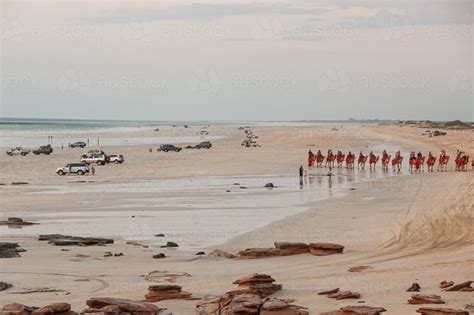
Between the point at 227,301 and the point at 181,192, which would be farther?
the point at 181,192

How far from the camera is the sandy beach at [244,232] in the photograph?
1570cm

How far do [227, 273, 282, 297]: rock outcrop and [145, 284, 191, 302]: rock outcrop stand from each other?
100cm

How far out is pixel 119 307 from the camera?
12680 millimetres

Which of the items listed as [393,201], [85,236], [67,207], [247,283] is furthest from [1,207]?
[247,283]

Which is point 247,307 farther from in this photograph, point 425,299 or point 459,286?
point 459,286

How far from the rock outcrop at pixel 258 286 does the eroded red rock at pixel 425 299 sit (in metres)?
2.53

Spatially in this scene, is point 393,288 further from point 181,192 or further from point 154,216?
point 181,192

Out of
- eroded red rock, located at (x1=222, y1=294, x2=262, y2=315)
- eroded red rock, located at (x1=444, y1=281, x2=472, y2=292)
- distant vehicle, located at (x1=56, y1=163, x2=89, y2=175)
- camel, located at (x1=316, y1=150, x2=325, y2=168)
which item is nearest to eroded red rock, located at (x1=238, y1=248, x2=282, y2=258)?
eroded red rock, located at (x1=444, y1=281, x2=472, y2=292)

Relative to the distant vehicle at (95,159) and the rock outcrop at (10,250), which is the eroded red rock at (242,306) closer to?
the rock outcrop at (10,250)

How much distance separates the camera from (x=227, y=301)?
42.1 feet

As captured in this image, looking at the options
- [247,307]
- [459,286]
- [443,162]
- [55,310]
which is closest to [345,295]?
[459,286]

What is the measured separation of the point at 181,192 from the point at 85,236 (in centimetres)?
1615

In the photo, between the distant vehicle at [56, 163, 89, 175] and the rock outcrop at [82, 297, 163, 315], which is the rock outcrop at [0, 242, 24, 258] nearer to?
the rock outcrop at [82, 297, 163, 315]

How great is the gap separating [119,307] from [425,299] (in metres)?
5.01
